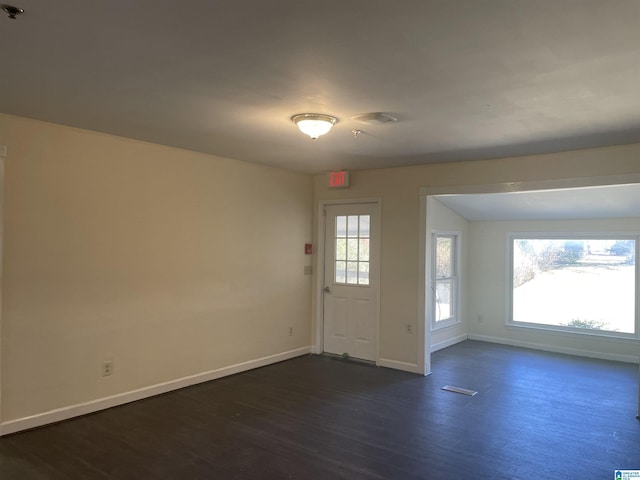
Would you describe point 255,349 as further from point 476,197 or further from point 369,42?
point 369,42

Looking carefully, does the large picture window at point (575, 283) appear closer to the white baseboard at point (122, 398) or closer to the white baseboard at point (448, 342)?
the white baseboard at point (448, 342)

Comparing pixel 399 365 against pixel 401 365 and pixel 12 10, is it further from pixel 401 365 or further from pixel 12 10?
pixel 12 10

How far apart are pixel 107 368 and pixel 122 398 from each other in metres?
0.33

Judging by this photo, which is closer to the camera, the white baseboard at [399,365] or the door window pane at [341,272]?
the white baseboard at [399,365]

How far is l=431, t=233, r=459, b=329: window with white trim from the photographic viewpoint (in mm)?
6651

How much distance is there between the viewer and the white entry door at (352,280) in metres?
5.83

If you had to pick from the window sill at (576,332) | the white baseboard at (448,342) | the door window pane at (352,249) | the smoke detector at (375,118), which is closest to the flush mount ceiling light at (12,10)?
the smoke detector at (375,118)

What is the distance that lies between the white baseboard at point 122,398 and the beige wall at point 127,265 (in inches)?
2.2

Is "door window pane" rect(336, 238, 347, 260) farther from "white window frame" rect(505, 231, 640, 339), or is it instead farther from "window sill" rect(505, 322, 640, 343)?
"window sill" rect(505, 322, 640, 343)

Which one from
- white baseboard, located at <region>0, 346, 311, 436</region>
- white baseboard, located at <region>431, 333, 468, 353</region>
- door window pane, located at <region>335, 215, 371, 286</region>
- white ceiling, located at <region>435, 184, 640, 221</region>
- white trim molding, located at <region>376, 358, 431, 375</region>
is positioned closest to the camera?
white baseboard, located at <region>0, 346, 311, 436</region>

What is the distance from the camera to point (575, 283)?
654cm

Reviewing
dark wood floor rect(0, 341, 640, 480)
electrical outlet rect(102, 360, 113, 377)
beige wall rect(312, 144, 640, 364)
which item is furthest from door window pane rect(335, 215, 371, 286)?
electrical outlet rect(102, 360, 113, 377)

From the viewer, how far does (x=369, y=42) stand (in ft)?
7.04

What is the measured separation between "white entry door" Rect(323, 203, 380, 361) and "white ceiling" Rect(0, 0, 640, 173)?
6.79ft
